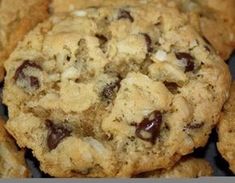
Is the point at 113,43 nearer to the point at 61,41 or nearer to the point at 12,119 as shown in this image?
the point at 61,41

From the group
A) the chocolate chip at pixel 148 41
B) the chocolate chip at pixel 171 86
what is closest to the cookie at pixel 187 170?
the chocolate chip at pixel 171 86

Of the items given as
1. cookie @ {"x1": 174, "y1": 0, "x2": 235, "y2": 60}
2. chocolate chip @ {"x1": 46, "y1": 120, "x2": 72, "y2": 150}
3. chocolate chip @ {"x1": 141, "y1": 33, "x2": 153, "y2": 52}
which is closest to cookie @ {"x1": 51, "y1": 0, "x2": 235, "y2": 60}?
cookie @ {"x1": 174, "y1": 0, "x2": 235, "y2": 60}

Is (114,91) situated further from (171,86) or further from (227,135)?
(227,135)

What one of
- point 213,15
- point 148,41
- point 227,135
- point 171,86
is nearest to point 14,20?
point 148,41

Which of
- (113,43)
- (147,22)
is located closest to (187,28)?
(147,22)

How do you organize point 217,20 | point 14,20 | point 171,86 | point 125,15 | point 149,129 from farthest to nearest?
point 217,20
point 14,20
point 125,15
point 171,86
point 149,129

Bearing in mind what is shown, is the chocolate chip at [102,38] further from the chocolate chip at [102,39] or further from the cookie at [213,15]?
the cookie at [213,15]
